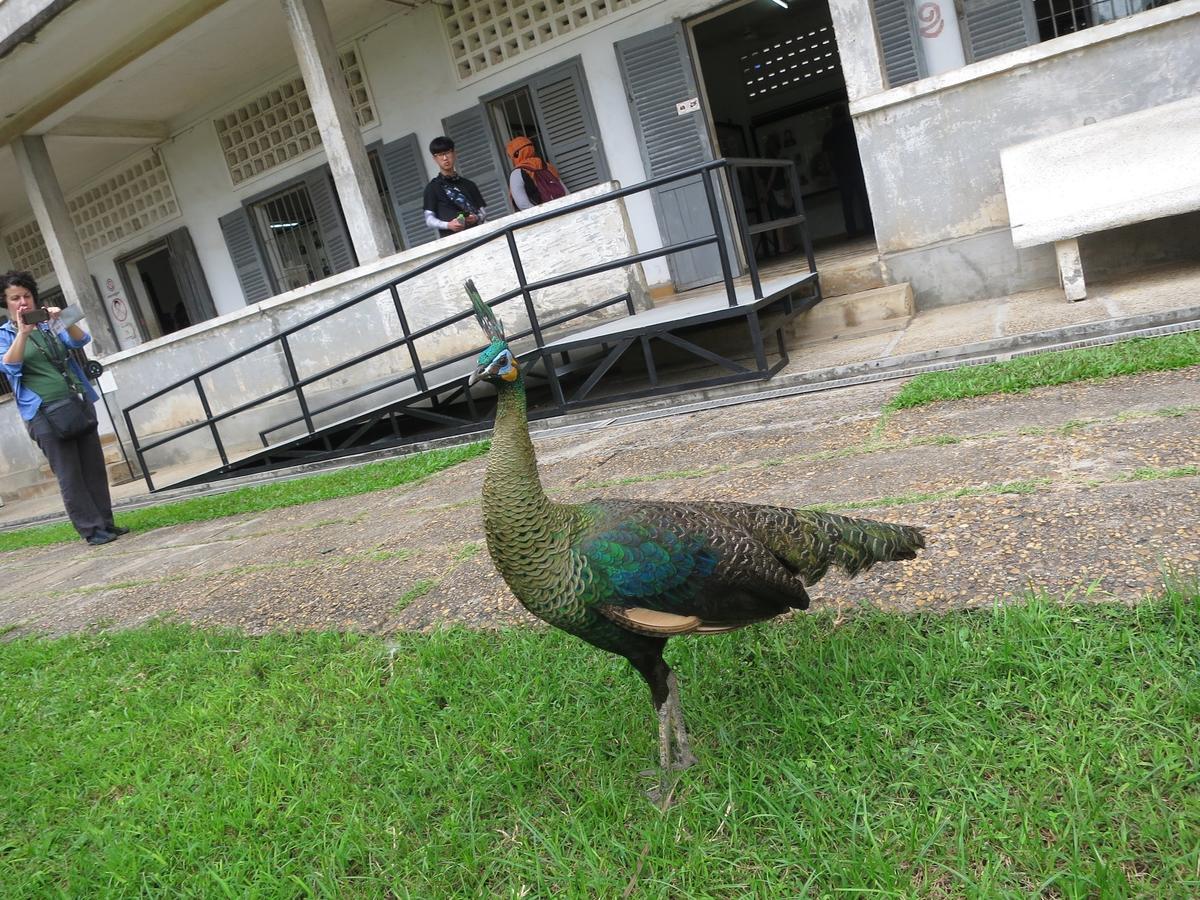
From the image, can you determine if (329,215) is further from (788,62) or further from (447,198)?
(788,62)

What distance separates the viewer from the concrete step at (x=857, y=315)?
7281 mm

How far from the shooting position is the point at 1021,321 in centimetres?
581

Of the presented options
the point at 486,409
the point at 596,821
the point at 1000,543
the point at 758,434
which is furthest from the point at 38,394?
the point at 1000,543

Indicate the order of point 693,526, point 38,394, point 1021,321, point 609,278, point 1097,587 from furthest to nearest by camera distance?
point 609,278, point 38,394, point 1021,321, point 1097,587, point 693,526

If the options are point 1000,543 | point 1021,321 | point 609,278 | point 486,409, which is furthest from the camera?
point 486,409

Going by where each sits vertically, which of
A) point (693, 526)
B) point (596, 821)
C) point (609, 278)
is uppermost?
point (609, 278)

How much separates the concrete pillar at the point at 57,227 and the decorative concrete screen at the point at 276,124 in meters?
2.28

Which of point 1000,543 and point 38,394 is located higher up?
point 38,394

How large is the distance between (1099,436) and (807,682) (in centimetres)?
199

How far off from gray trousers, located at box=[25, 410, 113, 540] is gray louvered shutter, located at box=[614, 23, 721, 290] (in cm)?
618

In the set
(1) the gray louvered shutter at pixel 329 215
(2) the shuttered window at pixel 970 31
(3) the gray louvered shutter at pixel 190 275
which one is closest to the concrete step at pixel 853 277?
(2) the shuttered window at pixel 970 31

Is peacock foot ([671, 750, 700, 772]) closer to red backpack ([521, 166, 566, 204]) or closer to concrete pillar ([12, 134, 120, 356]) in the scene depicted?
red backpack ([521, 166, 566, 204])

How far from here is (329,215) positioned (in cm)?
1163

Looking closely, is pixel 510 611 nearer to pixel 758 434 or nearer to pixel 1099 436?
pixel 758 434
